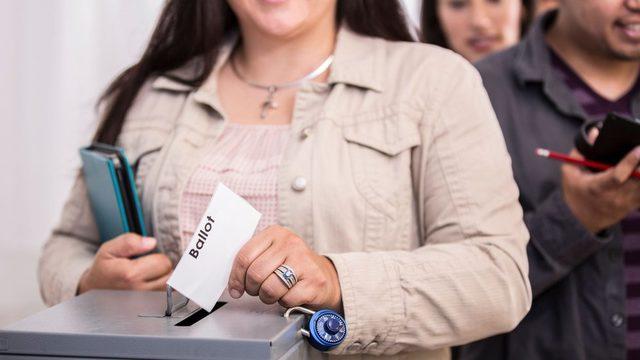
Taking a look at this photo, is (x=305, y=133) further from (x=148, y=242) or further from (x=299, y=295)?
(x=299, y=295)

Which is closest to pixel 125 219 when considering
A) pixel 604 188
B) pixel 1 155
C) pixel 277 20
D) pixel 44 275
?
pixel 44 275

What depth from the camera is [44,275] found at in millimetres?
1863

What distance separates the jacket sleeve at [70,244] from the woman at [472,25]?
1.69 meters

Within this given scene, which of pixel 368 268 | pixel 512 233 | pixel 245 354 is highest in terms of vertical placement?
pixel 245 354

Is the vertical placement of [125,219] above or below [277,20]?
below

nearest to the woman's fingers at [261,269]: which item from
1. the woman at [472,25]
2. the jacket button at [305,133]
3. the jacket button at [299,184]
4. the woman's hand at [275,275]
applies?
the woman's hand at [275,275]

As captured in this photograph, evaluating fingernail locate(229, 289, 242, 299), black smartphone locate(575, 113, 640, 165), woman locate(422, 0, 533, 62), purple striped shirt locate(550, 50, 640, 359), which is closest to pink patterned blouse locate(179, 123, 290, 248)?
fingernail locate(229, 289, 242, 299)

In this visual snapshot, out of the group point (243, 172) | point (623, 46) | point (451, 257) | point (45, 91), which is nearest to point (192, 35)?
point (243, 172)

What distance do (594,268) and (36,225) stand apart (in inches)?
86.0

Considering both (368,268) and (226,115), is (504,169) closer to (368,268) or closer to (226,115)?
(368,268)

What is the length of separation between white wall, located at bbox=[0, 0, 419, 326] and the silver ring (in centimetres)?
217

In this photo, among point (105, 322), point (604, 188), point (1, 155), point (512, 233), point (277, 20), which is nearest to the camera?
point (105, 322)

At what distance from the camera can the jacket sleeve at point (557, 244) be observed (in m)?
2.07

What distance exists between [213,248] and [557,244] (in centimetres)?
101
